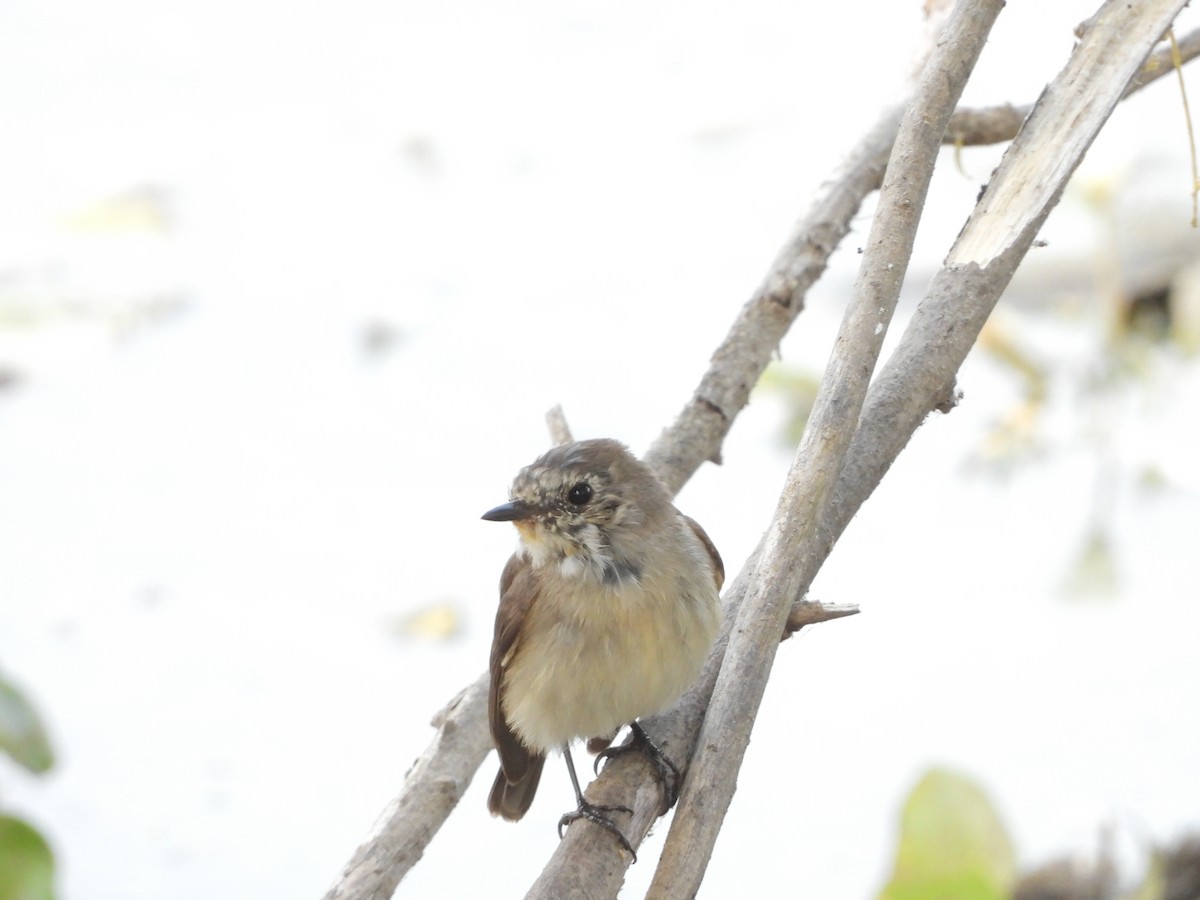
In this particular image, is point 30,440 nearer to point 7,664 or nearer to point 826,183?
point 7,664

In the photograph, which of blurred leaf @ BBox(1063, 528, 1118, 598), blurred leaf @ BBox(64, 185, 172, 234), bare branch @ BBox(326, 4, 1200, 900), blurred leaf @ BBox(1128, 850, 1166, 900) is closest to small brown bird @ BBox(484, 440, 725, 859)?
bare branch @ BBox(326, 4, 1200, 900)

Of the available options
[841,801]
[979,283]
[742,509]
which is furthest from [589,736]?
[742,509]

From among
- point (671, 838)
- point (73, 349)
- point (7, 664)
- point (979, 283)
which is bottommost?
point (671, 838)

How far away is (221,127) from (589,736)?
5666 millimetres

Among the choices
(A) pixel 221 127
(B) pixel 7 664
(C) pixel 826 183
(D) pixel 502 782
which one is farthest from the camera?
(A) pixel 221 127

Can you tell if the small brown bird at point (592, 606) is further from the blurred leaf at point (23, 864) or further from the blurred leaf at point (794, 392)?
the blurred leaf at point (794, 392)

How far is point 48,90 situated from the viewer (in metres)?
7.86

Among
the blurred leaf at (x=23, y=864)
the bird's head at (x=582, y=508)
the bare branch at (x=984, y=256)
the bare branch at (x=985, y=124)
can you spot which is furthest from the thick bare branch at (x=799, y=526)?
the blurred leaf at (x=23, y=864)

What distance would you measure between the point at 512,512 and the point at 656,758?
2.23 ft

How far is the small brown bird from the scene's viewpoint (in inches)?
107

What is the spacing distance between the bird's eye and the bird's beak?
8 cm

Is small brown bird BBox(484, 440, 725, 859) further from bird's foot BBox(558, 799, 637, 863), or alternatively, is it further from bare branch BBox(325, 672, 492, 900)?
bird's foot BBox(558, 799, 637, 863)

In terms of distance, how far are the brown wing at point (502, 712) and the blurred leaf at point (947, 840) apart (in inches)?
33.3

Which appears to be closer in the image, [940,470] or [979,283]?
[979,283]
